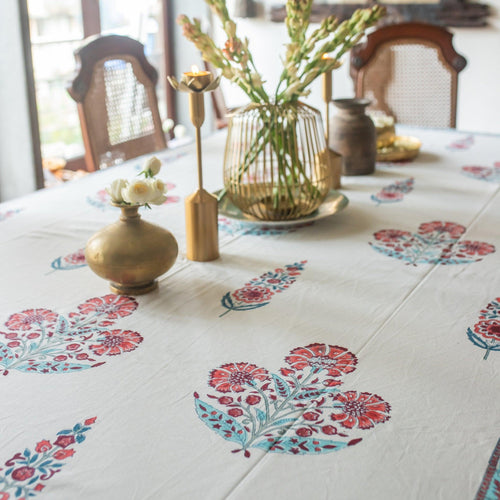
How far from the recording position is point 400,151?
1782 millimetres

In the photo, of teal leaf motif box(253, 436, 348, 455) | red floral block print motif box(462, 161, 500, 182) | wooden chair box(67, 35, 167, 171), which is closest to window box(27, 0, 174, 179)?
wooden chair box(67, 35, 167, 171)

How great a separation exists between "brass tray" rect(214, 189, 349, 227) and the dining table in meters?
0.02

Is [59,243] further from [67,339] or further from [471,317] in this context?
[471,317]

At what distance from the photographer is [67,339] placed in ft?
3.06

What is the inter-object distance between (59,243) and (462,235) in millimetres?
758

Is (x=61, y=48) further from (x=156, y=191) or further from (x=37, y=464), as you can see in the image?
(x=37, y=464)

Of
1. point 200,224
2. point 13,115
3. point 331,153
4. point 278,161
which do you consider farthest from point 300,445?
point 13,115

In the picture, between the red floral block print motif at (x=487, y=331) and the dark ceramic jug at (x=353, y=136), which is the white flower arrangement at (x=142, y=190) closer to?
the red floral block print motif at (x=487, y=331)

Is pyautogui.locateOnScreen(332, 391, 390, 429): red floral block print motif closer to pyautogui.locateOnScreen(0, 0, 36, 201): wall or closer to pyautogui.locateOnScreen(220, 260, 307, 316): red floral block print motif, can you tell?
pyautogui.locateOnScreen(220, 260, 307, 316): red floral block print motif

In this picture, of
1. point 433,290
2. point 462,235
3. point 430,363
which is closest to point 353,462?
point 430,363

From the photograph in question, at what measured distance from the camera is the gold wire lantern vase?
1.26 m

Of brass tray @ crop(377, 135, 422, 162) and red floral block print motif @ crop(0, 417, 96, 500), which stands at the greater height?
brass tray @ crop(377, 135, 422, 162)

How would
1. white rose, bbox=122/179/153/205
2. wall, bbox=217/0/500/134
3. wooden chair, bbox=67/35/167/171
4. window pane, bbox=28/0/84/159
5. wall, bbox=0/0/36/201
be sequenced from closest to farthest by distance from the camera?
1. white rose, bbox=122/179/153/205
2. wooden chair, bbox=67/35/167/171
3. wall, bbox=0/0/36/201
4. window pane, bbox=28/0/84/159
5. wall, bbox=217/0/500/134

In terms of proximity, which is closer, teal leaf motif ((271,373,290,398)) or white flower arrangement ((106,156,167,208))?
teal leaf motif ((271,373,290,398))
